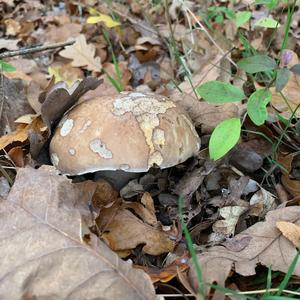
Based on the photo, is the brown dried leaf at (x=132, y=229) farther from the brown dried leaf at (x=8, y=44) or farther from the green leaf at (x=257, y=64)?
the brown dried leaf at (x=8, y=44)

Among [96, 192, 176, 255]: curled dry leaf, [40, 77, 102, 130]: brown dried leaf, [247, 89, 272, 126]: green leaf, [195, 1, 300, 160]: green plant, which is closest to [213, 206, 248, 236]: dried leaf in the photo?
[96, 192, 176, 255]: curled dry leaf

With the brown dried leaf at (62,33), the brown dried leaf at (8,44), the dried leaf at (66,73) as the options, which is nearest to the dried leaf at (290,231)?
the dried leaf at (66,73)

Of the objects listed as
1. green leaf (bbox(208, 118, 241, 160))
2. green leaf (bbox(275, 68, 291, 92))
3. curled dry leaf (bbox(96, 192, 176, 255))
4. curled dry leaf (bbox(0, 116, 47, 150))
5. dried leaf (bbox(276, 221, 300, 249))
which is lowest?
curled dry leaf (bbox(96, 192, 176, 255))

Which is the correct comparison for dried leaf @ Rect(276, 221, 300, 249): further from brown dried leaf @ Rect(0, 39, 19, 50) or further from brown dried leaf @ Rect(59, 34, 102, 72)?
brown dried leaf @ Rect(0, 39, 19, 50)

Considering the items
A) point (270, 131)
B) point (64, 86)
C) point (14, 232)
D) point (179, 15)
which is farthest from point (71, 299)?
point (179, 15)

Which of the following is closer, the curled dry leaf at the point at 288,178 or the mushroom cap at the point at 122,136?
the mushroom cap at the point at 122,136

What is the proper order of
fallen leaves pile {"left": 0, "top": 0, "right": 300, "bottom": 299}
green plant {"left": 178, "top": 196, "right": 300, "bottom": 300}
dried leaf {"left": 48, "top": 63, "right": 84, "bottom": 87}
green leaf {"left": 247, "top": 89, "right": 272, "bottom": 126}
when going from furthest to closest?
dried leaf {"left": 48, "top": 63, "right": 84, "bottom": 87} < green leaf {"left": 247, "top": 89, "right": 272, "bottom": 126} < fallen leaves pile {"left": 0, "top": 0, "right": 300, "bottom": 299} < green plant {"left": 178, "top": 196, "right": 300, "bottom": 300}
